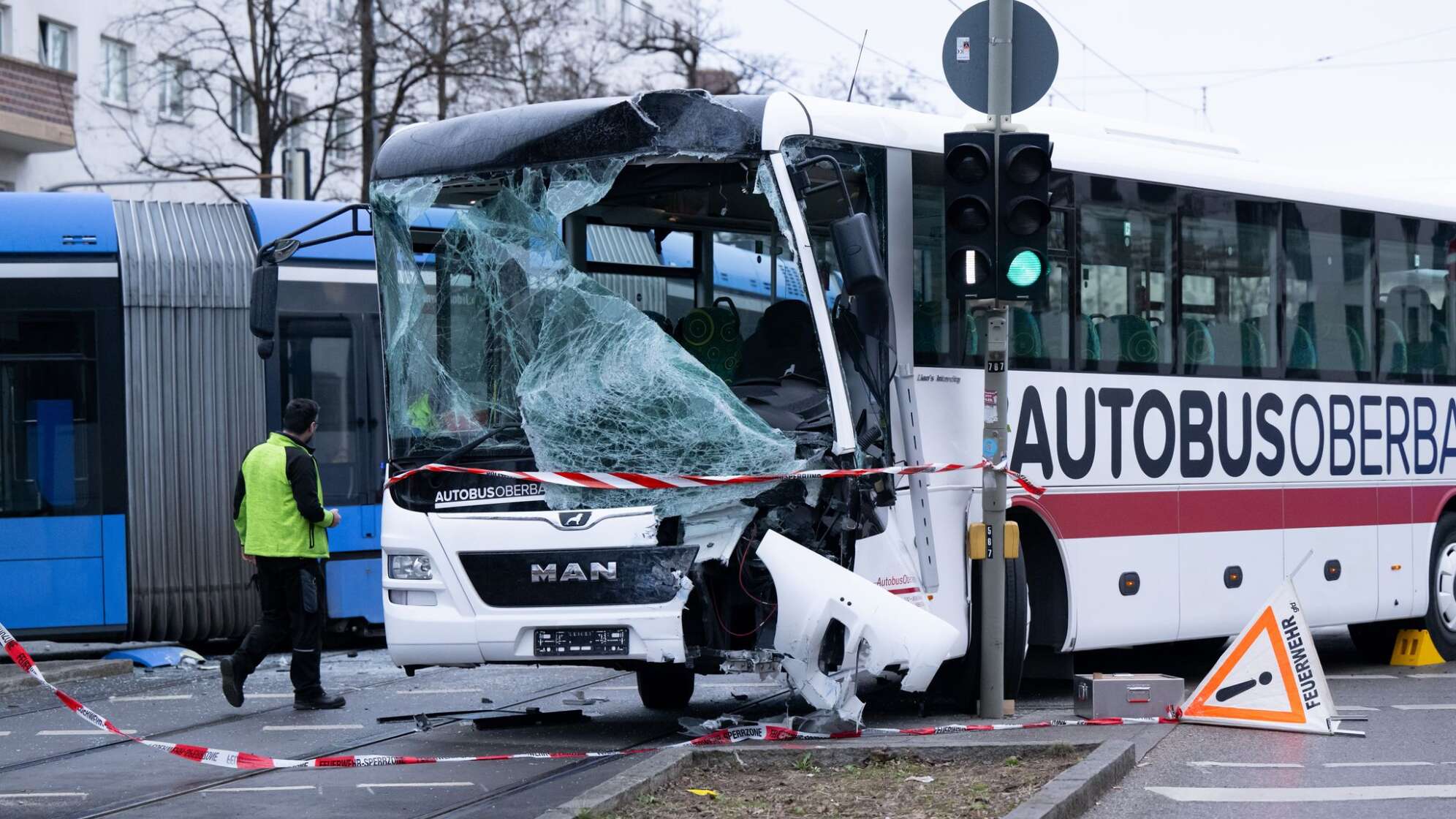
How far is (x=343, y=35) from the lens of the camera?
29.3m

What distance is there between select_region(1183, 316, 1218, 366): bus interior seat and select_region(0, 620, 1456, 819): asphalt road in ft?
7.14

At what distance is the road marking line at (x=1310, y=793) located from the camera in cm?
823

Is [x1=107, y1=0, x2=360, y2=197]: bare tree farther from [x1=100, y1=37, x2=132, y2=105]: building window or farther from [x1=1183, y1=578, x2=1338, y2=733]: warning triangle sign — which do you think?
[x1=1183, y1=578, x2=1338, y2=733]: warning triangle sign

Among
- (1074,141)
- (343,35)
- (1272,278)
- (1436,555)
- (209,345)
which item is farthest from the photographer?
(343,35)

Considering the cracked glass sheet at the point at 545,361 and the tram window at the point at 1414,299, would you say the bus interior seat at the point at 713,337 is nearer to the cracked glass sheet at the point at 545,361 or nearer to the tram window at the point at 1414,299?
the cracked glass sheet at the point at 545,361

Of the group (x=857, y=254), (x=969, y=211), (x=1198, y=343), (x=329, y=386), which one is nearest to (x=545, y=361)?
(x=857, y=254)

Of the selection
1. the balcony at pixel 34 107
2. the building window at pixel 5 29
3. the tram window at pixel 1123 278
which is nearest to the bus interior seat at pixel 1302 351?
the tram window at pixel 1123 278

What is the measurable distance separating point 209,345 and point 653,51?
70.0 ft

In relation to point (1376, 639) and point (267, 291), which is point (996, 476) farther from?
point (1376, 639)

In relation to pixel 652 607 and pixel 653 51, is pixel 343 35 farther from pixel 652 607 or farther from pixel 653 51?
pixel 652 607

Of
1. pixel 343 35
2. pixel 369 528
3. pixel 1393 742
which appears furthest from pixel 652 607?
pixel 343 35

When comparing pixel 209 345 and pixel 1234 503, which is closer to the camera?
pixel 1234 503

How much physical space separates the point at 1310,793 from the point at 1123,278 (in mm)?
4253

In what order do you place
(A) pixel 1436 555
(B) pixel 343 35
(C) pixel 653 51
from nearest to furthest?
(A) pixel 1436 555 → (B) pixel 343 35 → (C) pixel 653 51
